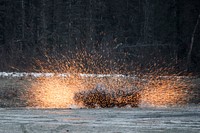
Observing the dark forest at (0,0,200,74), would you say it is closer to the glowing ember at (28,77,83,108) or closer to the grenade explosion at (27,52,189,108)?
the grenade explosion at (27,52,189,108)

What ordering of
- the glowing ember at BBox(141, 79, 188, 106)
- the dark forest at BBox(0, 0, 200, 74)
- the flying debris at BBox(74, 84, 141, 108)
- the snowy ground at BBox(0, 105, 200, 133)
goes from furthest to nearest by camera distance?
1. the dark forest at BBox(0, 0, 200, 74)
2. the glowing ember at BBox(141, 79, 188, 106)
3. the flying debris at BBox(74, 84, 141, 108)
4. the snowy ground at BBox(0, 105, 200, 133)

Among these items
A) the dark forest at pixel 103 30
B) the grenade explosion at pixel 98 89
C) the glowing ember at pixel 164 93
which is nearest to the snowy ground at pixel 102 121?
the grenade explosion at pixel 98 89

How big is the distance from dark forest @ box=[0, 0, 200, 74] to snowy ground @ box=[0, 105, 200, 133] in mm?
18253

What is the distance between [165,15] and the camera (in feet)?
135

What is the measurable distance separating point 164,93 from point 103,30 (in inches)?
991

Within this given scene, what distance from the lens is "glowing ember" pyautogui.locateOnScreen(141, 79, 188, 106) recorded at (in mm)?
14579

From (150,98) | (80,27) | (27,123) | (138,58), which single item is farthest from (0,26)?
(27,123)

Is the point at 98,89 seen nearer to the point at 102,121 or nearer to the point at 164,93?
the point at 164,93

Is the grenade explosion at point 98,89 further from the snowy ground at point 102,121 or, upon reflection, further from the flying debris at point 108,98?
the snowy ground at point 102,121

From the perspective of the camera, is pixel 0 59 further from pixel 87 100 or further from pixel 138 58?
pixel 87 100

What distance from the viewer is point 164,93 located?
54.4 feet

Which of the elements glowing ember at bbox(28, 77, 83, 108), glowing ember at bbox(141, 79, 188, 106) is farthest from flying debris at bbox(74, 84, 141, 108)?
glowing ember at bbox(141, 79, 188, 106)

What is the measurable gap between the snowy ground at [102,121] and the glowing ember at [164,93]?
5711 millimetres

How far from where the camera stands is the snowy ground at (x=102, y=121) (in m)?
6.95
